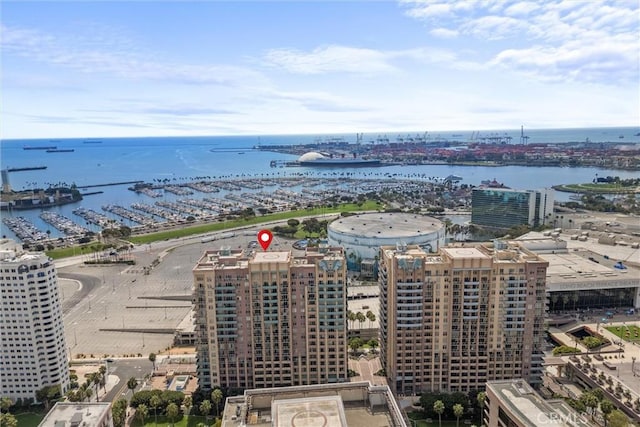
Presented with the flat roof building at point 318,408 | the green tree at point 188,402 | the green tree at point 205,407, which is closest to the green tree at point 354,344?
the green tree at point 205,407

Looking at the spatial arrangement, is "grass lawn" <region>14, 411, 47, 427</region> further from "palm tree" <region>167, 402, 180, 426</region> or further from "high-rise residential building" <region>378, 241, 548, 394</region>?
"high-rise residential building" <region>378, 241, 548, 394</region>

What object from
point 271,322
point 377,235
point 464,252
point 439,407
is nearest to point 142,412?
point 271,322

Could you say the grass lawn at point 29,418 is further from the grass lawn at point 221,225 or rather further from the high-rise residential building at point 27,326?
the grass lawn at point 221,225

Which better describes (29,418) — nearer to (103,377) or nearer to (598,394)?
(103,377)

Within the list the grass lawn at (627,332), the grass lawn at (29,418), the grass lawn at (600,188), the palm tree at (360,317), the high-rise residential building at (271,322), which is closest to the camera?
the grass lawn at (29,418)

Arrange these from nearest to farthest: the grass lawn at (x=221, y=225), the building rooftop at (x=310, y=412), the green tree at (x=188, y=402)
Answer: the building rooftop at (x=310, y=412), the green tree at (x=188, y=402), the grass lawn at (x=221, y=225)

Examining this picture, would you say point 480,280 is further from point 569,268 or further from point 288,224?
point 288,224
